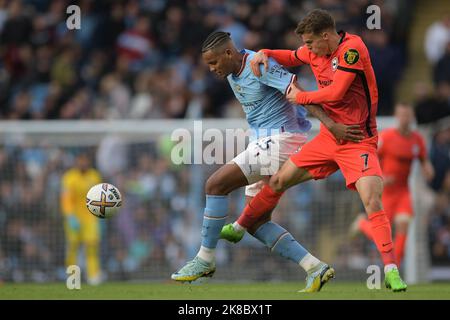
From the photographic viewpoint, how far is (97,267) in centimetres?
1602

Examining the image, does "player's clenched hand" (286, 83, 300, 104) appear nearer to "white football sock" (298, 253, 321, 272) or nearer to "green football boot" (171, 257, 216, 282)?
"white football sock" (298, 253, 321, 272)

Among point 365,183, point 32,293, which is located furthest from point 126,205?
point 365,183

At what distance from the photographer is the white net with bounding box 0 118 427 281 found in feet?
52.5

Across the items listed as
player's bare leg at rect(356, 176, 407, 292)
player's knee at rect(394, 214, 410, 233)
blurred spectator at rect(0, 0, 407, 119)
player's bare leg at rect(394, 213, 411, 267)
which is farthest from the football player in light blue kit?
blurred spectator at rect(0, 0, 407, 119)

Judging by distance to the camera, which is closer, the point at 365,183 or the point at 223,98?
the point at 365,183

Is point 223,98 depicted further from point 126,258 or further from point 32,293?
point 32,293

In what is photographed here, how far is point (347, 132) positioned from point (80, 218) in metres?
7.52

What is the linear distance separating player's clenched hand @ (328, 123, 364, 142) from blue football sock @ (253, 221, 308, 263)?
1216 mm

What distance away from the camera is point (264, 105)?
10109 millimetres

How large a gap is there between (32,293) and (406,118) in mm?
6068

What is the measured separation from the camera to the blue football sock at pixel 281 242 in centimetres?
1009

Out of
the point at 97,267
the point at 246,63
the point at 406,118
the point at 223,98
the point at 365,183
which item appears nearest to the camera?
the point at 365,183

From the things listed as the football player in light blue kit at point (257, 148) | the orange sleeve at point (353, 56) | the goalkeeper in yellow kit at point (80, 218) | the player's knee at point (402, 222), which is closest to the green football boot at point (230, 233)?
the football player in light blue kit at point (257, 148)

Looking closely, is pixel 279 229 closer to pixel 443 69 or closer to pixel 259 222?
pixel 259 222
